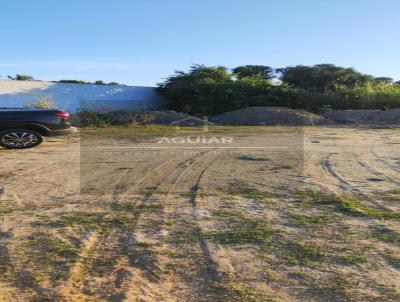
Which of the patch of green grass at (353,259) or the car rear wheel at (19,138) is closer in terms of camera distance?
the patch of green grass at (353,259)

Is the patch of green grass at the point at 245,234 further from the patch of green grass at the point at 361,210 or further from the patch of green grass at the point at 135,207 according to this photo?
the patch of green grass at the point at 361,210

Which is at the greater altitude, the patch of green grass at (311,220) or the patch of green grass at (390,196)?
the patch of green grass at (390,196)

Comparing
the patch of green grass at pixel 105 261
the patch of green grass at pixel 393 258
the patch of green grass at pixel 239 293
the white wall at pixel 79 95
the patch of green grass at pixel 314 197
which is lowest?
the patch of green grass at pixel 239 293

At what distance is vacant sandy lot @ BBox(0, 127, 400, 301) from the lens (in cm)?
391

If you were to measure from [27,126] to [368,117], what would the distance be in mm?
18820

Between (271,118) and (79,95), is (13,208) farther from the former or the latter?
(79,95)

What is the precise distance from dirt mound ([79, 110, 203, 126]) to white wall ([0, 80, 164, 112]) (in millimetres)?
3258

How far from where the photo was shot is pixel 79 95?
27.5 meters

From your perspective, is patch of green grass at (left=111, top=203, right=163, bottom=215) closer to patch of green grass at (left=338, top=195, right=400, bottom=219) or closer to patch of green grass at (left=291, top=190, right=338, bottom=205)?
patch of green grass at (left=291, top=190, right=338, bottom=205)

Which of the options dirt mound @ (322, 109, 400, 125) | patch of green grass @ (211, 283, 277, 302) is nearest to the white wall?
dirt mound @ (322, 109, 400, 125)

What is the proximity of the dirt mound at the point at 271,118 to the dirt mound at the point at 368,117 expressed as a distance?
61.3 inches

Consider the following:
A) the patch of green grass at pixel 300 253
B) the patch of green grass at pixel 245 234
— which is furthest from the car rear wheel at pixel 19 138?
the patch of green grass at pixel 300 253

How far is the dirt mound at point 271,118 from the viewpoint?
78.0ft

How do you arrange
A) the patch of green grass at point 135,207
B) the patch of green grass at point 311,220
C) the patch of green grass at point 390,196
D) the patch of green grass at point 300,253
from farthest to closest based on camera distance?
the patch of green grass at point 390,196 < the patch of green grass at point 135,207 < the patch of green grass at point 311,220 < the patch of green grass at point 300,253
